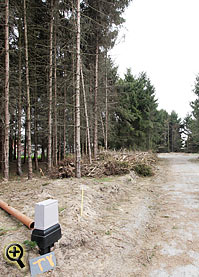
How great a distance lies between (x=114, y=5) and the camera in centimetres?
932

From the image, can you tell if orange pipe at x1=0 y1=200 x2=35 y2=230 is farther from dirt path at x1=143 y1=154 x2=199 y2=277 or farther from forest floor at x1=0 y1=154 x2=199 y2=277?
dirt path at x1=143 y1=154 x2=199 y2=277

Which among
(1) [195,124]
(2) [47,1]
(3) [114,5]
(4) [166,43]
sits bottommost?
(1) [195,124]

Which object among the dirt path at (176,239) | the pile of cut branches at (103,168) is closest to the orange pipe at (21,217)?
the dirt path at (176,239)

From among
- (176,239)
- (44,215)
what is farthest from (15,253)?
(176,239)

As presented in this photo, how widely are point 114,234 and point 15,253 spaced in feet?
5.78

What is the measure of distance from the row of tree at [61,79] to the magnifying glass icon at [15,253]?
5.21 m

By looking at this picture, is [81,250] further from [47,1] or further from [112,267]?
[47,1]

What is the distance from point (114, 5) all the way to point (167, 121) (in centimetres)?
4569

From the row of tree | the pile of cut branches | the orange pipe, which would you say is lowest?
the pile of cut branches

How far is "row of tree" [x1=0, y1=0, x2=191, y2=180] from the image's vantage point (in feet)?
26.6

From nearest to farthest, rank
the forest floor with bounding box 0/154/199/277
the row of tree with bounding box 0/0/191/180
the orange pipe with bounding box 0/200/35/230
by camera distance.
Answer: the forest floor with bounding box 0/154/199/277, the orange pipe with bounding box 0/200/35/230, the row of tree with bounding box 0/0/191/180

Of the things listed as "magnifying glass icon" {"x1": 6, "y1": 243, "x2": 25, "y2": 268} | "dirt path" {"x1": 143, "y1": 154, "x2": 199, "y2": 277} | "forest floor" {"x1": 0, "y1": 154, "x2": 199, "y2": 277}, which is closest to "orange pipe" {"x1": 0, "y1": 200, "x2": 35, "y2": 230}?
"forest floor" {"x1": 0, "y1": 154, "x2": 199, "y2": 277}

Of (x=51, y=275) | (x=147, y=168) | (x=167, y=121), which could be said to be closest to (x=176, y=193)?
(x=147, y=168)

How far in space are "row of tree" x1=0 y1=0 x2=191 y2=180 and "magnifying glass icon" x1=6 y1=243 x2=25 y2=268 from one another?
5.21 meters
